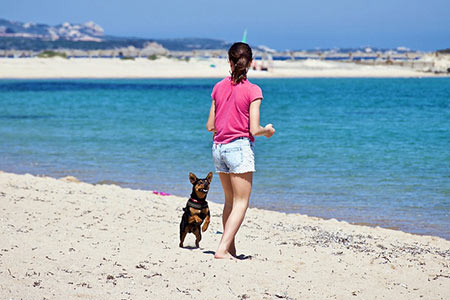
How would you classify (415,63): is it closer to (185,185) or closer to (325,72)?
(325,72)

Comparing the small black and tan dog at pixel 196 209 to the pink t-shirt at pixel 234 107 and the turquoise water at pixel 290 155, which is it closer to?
the pink t-shirt at pixel 234 107

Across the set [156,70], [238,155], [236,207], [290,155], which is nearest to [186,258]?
[236,207]

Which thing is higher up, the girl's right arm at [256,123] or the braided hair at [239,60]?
the braided hair at [239,60]

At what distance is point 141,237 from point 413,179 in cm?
672

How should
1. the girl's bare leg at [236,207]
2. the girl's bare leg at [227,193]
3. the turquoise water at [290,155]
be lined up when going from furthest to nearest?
the turquoise water at [290,155], the girl's bare leg at [227,193], the girl's bare leg at [236,207]

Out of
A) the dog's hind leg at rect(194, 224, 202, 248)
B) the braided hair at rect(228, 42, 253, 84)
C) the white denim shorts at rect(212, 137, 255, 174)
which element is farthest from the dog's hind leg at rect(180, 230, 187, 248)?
the braided hair at rect(228, 42, 253, 84)

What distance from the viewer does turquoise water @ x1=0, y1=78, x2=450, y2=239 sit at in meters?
9.70

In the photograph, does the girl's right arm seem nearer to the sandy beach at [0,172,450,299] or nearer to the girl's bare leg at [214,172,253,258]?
the girl's bare leg at [214,172,253,258]

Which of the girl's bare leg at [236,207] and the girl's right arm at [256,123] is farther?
the girl's bare leg at [236,207]

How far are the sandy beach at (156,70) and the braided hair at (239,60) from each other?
57532 mm

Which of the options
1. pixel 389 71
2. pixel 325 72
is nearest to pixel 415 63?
pixel 389 71

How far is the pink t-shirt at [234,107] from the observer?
4926mm

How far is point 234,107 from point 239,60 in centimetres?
37

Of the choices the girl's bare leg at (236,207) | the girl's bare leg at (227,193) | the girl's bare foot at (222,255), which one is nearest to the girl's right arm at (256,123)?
the girl's bare leg at (236,207)
